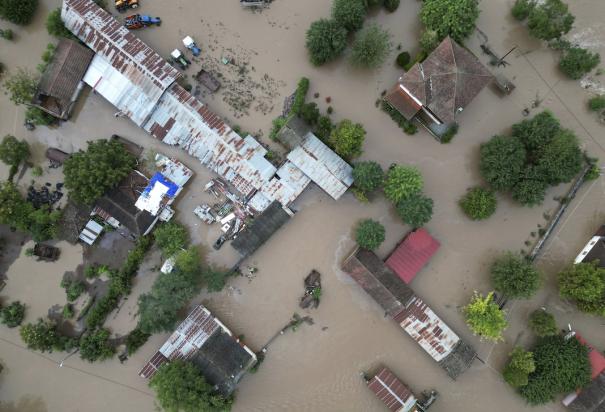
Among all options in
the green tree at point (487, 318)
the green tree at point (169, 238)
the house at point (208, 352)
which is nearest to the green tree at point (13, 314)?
the house at point (208, 352)

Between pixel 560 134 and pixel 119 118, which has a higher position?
pixel 560 134

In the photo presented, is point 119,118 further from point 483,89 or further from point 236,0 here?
point 483,89

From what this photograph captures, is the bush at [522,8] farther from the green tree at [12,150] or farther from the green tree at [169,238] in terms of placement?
the green tree at [12,150]

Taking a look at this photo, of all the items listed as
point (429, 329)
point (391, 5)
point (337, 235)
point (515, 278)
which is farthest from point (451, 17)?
point (429, 329)

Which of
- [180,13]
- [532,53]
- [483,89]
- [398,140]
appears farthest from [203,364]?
[532,53]

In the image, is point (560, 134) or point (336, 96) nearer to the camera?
point (560, 134)

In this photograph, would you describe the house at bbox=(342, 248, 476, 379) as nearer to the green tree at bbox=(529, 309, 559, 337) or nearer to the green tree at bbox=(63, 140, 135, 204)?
the green tree at bbox=(529, 309, 559, 337)

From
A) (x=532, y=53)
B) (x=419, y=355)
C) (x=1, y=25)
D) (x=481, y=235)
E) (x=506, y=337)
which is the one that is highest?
(x=532, y=53)
